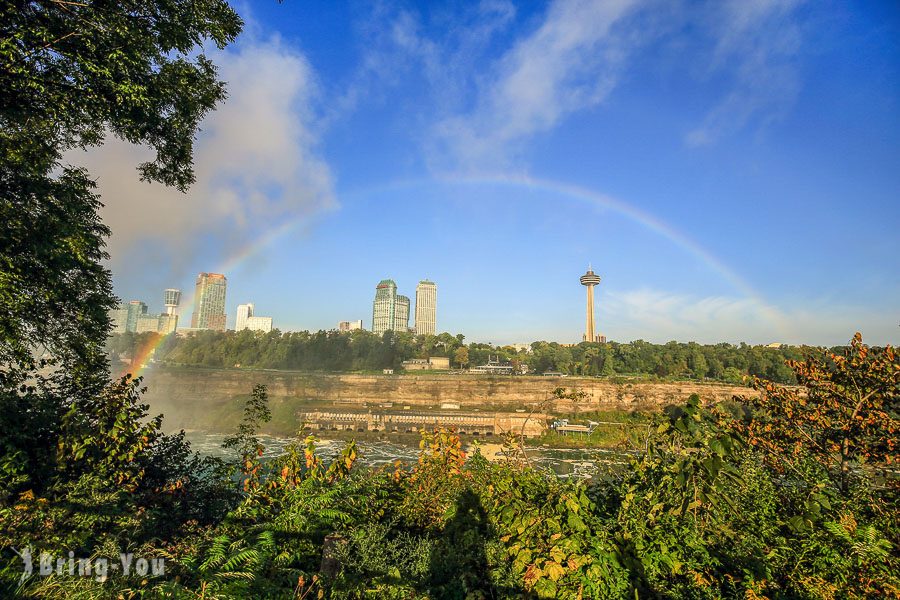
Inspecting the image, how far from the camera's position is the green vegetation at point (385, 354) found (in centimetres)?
9159

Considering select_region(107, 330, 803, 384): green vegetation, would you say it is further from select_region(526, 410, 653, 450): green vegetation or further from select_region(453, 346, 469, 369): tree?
select_region(526, 410, 653, 450): green vegetation

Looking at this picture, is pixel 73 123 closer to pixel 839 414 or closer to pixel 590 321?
pixel 839 414

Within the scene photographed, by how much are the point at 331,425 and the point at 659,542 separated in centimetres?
5585

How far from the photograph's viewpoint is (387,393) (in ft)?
236

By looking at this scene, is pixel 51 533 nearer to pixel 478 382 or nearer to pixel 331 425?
pixel 331 425

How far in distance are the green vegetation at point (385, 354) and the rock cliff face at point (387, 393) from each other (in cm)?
1833

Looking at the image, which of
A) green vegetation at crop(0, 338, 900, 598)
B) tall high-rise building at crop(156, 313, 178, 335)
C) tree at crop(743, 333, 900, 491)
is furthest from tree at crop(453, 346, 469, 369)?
tall high-rise building at crop(156, 313, 178, 335)

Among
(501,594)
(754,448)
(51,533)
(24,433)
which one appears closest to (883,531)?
(754,448)

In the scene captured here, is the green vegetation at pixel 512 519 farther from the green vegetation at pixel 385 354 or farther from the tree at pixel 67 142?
the green vegetation at pixel 385 354

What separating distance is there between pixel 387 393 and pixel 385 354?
129 ft

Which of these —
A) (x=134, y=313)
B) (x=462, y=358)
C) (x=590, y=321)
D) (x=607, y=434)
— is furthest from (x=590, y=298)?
(x=134, y=313)

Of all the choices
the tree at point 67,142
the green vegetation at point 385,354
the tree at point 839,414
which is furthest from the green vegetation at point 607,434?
the green vegetation at point 385,354

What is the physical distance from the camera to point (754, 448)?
580cm

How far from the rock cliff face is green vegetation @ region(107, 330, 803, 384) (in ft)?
60.1
